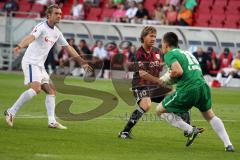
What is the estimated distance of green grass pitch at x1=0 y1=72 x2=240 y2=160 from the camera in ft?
38.7

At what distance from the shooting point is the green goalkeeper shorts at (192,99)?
40.7ft

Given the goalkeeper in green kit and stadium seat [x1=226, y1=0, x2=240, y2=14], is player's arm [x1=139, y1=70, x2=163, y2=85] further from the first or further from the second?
stadium seat [x1=226, y1=0, x2=240, y2=14]

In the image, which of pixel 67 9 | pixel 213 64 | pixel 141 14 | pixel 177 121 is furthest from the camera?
pixel 67 9

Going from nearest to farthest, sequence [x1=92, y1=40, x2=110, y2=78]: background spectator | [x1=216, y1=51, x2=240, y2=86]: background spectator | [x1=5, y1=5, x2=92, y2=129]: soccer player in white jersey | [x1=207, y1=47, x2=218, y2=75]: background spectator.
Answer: [x1=5, y1=5, x2=92, y2=129]: soccer player in white jersey → [x1=216, y1=51, x2=240, y2=86]: background spectator → [x1=207, y1=47, x2=218, y2=75]: background spectator → [x1=92, y1=40, x2=110, y2=78]: background spectator

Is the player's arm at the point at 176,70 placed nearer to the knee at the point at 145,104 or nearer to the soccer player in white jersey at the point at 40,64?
the knee at the point at 145,104

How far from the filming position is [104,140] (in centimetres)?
1370

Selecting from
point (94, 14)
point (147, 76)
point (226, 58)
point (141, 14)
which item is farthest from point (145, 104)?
point (94, 14)

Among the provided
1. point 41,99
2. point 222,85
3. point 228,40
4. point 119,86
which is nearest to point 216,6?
point 228,40

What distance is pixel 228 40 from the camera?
3328cm

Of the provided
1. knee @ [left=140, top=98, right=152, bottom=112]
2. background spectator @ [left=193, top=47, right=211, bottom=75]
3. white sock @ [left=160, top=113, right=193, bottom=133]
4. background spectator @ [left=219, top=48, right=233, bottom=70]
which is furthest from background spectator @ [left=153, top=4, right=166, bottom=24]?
white sock @ [left=160, top=113, right=193, bottom=133]

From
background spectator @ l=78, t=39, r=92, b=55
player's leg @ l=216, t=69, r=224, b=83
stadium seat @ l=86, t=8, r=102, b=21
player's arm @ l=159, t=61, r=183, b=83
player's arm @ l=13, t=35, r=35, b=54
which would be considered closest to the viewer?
player's arm @ l=159, t=61, r=183, b=83

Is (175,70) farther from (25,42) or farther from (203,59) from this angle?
(203,59)

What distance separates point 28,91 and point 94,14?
2444 cm

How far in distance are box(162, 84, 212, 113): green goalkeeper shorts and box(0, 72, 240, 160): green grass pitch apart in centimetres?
74
